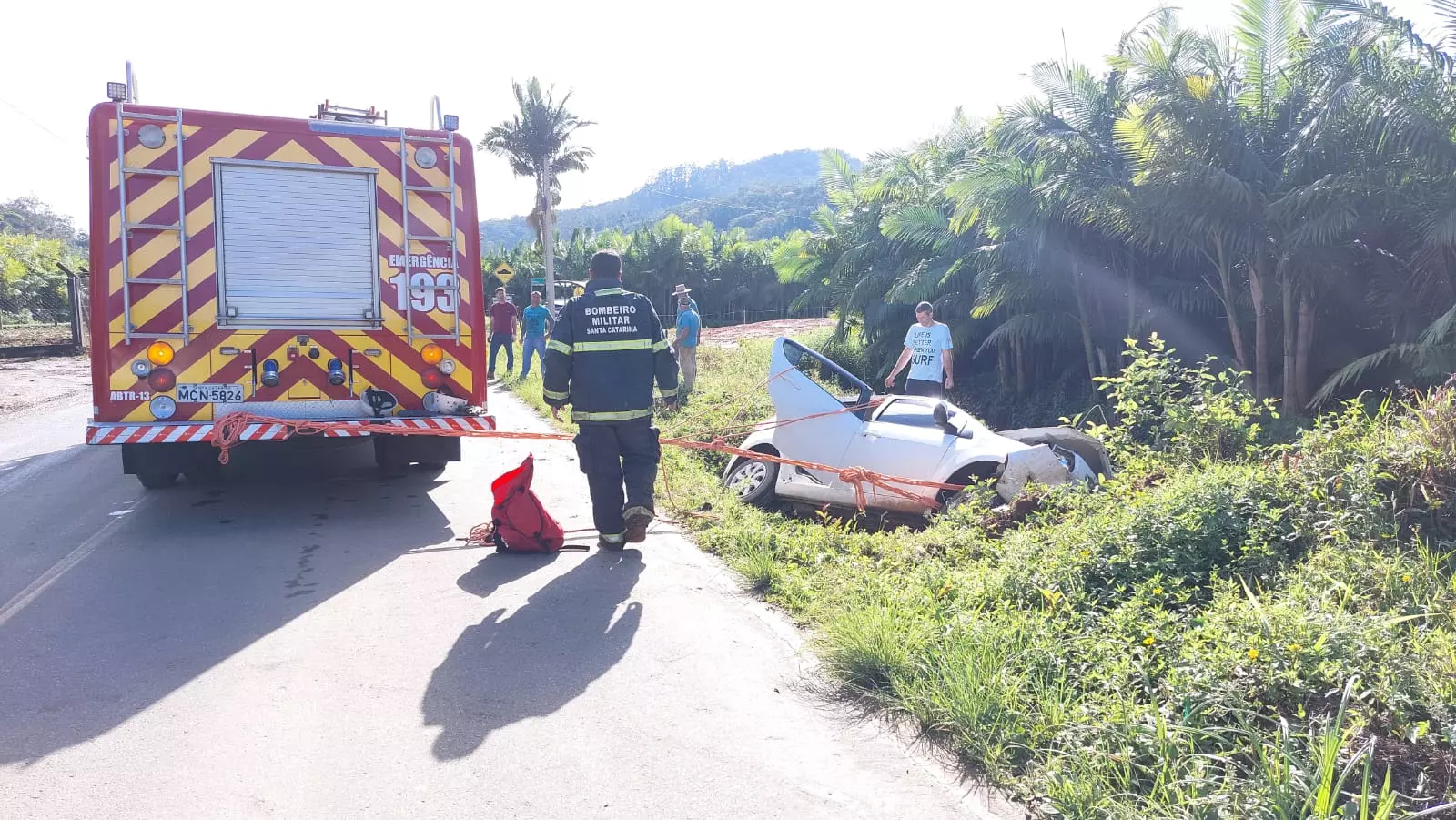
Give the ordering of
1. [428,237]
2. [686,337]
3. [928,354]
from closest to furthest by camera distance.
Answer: [428,237] < [928,354] < [686,337]

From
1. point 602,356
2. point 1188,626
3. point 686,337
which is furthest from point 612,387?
point 686,337

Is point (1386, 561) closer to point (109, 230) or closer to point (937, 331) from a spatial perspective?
point (937, 331)

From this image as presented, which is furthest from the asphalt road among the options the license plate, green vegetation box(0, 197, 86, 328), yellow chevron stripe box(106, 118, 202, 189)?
green vegetation box(0, 197, 86, 328)

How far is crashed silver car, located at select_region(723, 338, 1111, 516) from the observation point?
699 centimetres

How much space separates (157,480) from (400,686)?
5.17 m

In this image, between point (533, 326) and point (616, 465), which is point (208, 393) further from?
point (533, 326)

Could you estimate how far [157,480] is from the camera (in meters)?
8.05

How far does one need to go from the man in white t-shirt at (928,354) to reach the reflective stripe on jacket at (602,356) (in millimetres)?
4088

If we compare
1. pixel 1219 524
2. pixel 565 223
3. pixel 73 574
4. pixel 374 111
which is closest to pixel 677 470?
pixel 374 111

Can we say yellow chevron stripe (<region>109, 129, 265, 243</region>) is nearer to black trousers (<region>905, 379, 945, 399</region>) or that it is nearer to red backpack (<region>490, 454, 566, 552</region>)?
red backpack (<region>490, 454, 566, 552</region>)

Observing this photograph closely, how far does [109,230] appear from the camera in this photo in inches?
264

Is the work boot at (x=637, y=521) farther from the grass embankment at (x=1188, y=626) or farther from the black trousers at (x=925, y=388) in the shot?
the black trousers at (x=925, y=388)

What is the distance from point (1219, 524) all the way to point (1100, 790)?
2.03 m

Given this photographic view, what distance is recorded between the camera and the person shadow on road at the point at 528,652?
3867 millimetres
